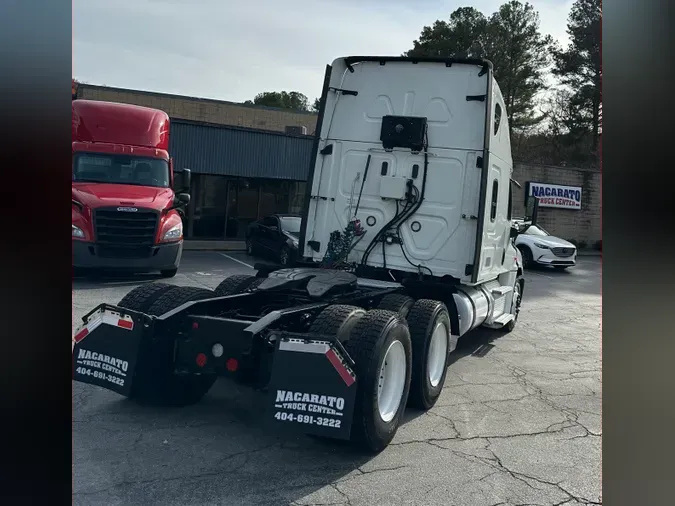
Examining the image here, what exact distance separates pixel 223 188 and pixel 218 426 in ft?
59.4

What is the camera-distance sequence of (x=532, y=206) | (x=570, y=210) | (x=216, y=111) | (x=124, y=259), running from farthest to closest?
(x=216, y=111), (x=570, y=210), (x=124, y=259), (x=532, y=206)

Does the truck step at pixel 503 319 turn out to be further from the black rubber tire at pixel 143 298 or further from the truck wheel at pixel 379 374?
the black rubber tire at pixel 143 298

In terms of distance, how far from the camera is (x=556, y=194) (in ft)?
91.7

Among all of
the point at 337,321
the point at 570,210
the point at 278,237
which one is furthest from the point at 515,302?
the point at 570,210

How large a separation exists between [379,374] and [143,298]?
243cm

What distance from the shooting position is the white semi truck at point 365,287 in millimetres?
4449

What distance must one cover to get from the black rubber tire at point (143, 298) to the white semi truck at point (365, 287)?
21mm

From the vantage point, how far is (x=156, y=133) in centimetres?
1375

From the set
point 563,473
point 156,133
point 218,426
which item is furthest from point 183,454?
point 156,133

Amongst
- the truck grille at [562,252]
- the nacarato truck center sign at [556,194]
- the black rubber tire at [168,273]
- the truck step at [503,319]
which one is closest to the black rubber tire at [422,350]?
the truck step at [503,319]

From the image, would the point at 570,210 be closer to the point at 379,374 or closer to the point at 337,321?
the point at 337,321

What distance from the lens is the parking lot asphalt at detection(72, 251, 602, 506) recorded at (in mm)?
3943

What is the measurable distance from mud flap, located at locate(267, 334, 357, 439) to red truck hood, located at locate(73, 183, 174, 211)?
9069mm
